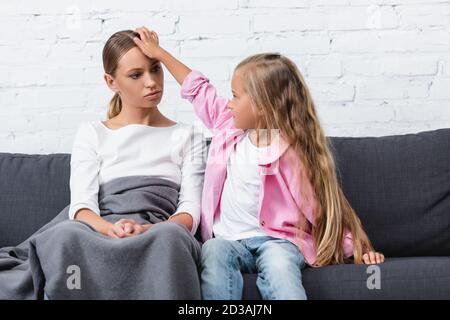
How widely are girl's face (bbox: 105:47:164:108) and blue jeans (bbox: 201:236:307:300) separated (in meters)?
0.47

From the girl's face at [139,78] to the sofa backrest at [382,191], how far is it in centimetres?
36

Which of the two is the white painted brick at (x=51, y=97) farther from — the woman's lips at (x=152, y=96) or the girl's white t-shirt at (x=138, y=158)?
the woman's lips at (x=152, y=96)

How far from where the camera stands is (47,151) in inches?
104

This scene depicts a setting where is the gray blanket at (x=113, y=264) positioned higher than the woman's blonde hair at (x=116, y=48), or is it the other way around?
the woman's blonde hair at (x=116, y=48)

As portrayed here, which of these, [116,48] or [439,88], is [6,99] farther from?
[439,88]

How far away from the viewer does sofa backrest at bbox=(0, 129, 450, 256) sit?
2164 millimetres

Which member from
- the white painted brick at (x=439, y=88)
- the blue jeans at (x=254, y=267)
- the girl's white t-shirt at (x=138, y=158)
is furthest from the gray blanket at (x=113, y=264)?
the white painted brick at (x=439, y=88)

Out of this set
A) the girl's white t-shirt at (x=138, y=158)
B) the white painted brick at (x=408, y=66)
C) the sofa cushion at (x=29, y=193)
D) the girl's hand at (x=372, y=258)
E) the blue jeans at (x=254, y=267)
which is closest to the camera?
the blue jeans at (x=254, y=267)

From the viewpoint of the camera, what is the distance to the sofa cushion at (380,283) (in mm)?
1788

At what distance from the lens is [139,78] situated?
2.12 meters

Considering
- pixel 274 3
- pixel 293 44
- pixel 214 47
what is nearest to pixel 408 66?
pixel 293 44

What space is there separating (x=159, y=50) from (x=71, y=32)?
1.96 ft

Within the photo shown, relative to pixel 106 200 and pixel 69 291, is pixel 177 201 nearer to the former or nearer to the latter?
pixel 106 200
